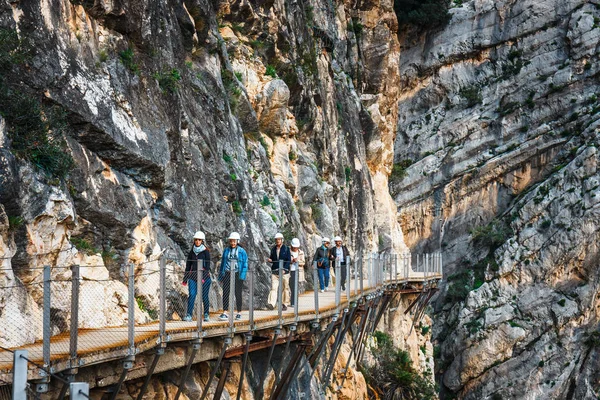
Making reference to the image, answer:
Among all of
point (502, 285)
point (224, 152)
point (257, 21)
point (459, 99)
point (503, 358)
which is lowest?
point (503, 358)

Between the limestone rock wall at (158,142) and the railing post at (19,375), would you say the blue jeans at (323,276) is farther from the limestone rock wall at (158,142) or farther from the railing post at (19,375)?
the railing post at (19,375)

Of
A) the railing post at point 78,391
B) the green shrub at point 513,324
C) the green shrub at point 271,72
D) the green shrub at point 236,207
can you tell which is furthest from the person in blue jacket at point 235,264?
the green shrub at point 513,324

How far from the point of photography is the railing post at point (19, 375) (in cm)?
650

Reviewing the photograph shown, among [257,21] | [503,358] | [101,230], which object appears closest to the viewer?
[101,230]

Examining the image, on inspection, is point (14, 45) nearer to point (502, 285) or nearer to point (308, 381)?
point (308, 381)

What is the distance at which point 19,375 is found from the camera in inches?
260

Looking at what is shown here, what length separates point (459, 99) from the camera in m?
52.3

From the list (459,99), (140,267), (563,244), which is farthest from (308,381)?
(459,99)

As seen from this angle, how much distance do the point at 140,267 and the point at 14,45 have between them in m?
3.79

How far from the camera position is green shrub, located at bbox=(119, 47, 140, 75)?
14.6 meters

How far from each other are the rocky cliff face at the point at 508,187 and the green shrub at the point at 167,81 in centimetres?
2994

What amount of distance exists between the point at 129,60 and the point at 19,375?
8.97 metres

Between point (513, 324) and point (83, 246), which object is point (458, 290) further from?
point (83, 246)

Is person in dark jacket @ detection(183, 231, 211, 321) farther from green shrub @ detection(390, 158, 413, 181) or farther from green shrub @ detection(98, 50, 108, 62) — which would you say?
green shrub @ detection(390, 158, 413, 181)
